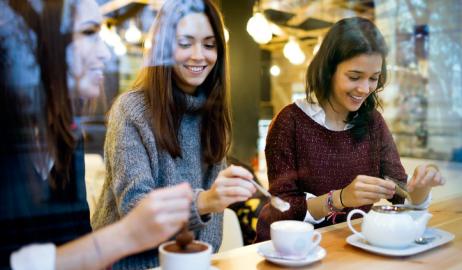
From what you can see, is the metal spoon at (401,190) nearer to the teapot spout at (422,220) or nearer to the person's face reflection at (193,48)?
the teapot spout at (422,220)

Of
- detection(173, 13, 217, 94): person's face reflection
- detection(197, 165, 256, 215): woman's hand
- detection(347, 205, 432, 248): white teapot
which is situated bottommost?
detection(347, 205, 432, 248): white teapot

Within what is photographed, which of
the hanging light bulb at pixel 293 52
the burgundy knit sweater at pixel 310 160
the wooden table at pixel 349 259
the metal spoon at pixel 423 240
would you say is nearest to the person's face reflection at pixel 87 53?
the wooden table at pixel 349 259

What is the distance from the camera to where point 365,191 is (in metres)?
1.17

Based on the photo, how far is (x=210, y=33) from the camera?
1080mm

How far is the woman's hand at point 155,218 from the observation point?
688 mm

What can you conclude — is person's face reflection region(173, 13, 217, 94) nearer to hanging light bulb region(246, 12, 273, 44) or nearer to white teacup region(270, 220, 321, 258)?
white teacup region(270, 220, 321, 258)

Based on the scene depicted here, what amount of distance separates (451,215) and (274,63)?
136 cm

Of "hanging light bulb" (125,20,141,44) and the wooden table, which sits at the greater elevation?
"hanging light bulb" (125,20,141,44)

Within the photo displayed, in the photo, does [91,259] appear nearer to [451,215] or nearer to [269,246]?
[269,246]

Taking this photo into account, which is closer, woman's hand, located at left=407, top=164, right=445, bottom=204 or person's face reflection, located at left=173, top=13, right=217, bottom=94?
person's face reflection, located at left=173, top=13, right=217, bottom=94

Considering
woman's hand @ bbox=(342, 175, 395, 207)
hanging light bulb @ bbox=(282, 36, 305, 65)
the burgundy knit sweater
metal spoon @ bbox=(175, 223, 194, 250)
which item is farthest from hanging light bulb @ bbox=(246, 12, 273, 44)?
metal spoon @ bbox=(175, 223, 194, 250)

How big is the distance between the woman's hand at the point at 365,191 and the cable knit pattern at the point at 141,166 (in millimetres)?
361

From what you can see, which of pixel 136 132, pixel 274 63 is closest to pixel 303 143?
pixel 136 132

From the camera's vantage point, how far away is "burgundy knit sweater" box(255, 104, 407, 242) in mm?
1322
